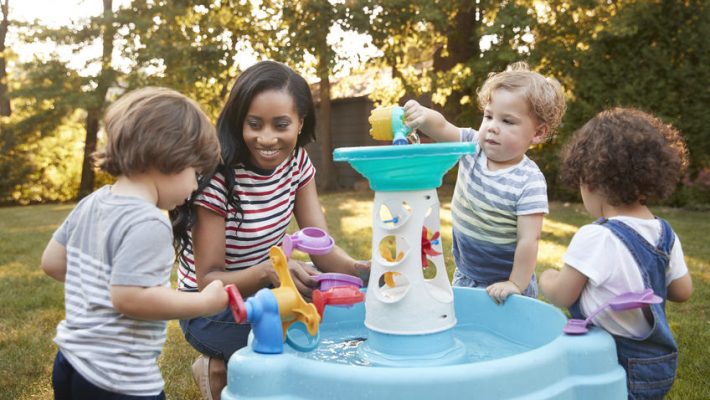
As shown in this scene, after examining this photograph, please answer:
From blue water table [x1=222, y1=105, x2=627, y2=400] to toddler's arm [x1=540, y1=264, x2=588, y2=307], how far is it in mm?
107

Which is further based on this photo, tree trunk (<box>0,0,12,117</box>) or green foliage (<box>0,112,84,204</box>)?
tree trunk (<box>0,0,12,117</box>)

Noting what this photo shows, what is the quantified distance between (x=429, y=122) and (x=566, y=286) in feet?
2.73

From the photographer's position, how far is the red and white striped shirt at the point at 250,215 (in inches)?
97.0

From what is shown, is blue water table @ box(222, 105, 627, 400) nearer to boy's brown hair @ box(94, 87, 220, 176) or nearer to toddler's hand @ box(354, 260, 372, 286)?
toddler's hand @ box(354, 260, 372, 286)

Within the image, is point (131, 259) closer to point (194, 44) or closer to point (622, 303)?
point (622, 303)

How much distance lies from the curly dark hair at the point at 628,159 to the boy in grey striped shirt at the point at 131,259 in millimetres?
1127

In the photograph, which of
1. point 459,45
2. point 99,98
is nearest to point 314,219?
point 459,45

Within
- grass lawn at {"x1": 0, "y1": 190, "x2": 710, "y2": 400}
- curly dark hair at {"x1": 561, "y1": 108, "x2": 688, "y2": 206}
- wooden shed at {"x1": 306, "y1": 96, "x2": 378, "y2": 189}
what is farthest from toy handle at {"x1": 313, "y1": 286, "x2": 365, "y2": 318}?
wooden shed at {"x1": 306, "y1": 96, "x2": 378, "y2": 189}

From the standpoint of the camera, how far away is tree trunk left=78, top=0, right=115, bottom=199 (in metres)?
15.4

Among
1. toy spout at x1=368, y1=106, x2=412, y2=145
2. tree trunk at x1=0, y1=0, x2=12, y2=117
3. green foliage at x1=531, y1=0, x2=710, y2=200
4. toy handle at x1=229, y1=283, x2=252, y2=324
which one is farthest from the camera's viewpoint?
tree trunk at x1=0, y1=0, x2=12, y2=117

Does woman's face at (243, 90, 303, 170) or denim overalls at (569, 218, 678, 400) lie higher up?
woman's face at (243, 90, 303, 170)

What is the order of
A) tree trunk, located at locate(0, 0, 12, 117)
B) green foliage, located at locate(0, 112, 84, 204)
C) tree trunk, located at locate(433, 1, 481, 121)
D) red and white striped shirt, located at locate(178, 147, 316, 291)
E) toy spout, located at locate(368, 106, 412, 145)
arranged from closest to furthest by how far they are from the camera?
toy spout, located at locate(368, 106, 412, 145) → red and white striped shirt, located at locate(178, 147, 316, 291) → tree trunk, located at locate(433, 1, 481, 121) → green foliage, located at locate(0, 112, 84, 204) → tree trunk, located at locate(0, 0, 12, 117)

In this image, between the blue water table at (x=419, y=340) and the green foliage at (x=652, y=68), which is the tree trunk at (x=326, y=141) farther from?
the blue water table at (x=419, y=340)

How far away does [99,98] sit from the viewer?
15.7m
